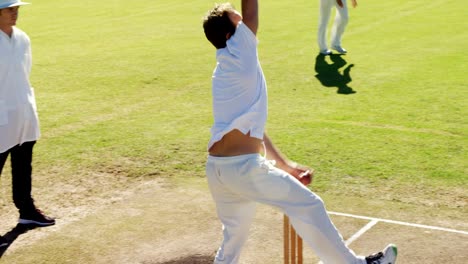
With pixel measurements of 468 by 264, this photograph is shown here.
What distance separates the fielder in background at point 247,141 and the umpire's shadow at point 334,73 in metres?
8.52

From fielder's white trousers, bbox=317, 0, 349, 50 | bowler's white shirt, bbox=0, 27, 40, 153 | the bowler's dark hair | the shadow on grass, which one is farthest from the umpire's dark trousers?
fielder's white trousers, bbox=317, 0, 349, 50

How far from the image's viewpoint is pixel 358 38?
2020 centimetres

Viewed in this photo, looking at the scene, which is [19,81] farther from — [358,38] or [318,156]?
[358,38]

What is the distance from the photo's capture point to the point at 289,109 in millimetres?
13781

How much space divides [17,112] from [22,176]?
736 mm

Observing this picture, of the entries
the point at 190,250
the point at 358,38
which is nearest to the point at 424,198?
the point at 190,250

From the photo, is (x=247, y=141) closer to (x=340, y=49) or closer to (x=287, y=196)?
(x=287, y=196)

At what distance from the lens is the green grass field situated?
10.2 meters

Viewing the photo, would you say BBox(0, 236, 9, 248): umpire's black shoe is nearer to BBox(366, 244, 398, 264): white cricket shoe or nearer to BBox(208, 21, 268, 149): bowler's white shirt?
BBox(208, 21, 268, 149): bowler's white shirt

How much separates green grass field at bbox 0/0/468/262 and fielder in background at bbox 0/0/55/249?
604 millimetres

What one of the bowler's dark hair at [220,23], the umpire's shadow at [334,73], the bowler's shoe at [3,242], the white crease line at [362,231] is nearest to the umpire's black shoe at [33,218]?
the bowler's shoe at [3,242]

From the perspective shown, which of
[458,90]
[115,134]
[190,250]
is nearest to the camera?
[190,250]

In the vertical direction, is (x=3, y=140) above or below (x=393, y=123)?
above

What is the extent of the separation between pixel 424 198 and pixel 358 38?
36.8ft
